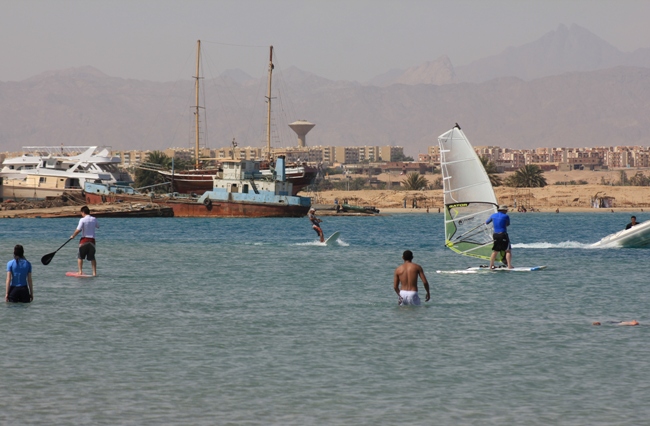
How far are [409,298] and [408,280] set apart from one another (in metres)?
0.76

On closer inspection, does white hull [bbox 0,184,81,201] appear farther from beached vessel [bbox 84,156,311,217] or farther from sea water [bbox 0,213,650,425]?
sea water [bbox 0,213,650,425]

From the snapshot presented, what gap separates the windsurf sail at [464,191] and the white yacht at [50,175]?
231 ft

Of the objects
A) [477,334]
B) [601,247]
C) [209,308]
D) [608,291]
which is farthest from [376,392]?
[601,247]

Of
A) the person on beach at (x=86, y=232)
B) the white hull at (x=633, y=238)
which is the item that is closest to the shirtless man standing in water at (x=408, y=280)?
the person on beach at (x=86, y=232)

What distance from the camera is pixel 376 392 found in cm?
1317

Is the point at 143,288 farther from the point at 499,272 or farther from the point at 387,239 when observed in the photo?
the point at 387,239

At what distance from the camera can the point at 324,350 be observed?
16.2 meters

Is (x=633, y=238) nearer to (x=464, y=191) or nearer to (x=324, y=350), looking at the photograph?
(x=464, y=191)

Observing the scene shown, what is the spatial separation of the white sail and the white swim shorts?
933 cm

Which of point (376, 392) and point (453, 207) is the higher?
point (453, 207)

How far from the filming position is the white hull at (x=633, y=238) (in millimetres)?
39875

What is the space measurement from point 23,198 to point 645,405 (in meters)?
90.6

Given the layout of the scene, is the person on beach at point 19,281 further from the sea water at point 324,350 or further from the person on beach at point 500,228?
the person on beach at point 500,228

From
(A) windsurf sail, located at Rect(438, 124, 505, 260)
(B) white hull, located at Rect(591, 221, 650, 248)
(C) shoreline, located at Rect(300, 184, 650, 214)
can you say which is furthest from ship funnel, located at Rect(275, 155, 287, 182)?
(A) windsurf sail, located at Rect(438, 124, 505, 260)
